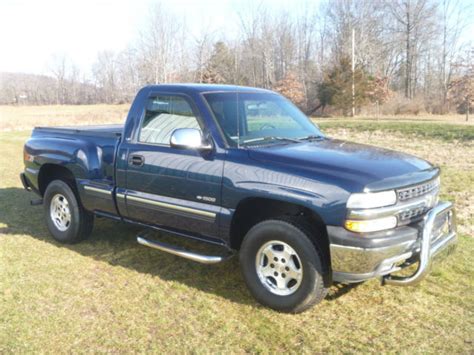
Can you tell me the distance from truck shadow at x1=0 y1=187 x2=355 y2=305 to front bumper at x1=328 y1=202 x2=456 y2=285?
2.51 feet

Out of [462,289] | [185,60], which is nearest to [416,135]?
[462,289]

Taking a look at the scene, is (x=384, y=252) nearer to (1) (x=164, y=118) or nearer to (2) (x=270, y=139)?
(2) (x=270, y=139)

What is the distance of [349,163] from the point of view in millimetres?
3689

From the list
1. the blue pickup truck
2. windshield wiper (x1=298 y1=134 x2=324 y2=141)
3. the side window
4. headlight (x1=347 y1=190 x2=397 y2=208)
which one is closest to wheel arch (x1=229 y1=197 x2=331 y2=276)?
the blue pickup truck

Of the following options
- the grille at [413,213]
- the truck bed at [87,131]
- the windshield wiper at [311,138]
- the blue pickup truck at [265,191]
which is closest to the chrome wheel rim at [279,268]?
the blue pickup truck at [265,191]

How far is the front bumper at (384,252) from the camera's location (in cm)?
338

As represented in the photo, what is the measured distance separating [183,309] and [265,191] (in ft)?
4.15

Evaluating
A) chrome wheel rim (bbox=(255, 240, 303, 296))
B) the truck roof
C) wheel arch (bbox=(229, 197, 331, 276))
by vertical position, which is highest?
the truck roof

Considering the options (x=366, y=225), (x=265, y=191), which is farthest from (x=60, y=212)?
(x=366, y=225)

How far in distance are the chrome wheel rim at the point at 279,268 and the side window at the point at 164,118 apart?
1409mm

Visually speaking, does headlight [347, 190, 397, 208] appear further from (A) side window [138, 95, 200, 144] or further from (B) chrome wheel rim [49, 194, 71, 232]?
(B) chrome wheel rim [49, 194, 71, 232]

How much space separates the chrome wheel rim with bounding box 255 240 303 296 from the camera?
377 cm

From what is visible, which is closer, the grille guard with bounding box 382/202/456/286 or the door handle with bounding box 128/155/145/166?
the grille guard with bounding box 382/202/456/286

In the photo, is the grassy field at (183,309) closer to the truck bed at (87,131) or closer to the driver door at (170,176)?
the driver door at (170,176)
